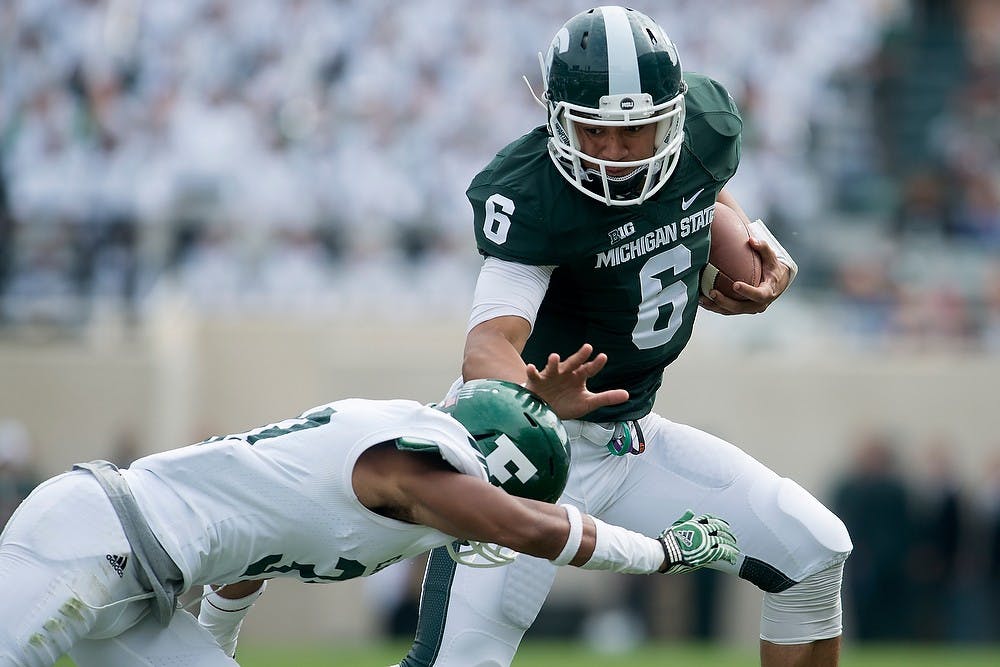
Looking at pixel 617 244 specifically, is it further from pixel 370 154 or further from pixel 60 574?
pixel 370 154

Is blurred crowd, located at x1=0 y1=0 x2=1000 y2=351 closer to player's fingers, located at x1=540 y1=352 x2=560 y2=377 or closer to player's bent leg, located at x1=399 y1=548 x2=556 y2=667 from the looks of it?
player's bent leg, located at x1=399 y1=548 x2=556 y2=667

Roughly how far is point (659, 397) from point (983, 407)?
240cm

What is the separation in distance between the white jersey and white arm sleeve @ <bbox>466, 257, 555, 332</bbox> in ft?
1.93

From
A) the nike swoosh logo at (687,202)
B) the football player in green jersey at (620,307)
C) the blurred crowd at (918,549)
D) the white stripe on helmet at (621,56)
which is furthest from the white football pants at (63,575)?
the blurred crowd at (918,549)

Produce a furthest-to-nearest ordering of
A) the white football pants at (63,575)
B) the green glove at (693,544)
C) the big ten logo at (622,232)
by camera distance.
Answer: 1. the big ten logo at (622,232)
2. the green glove at (693,544)
3. the white football pants at (63,575)

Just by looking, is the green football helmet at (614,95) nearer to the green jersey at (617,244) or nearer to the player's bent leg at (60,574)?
the green jersey at (617,244)

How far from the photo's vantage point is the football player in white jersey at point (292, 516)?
3.61 meters

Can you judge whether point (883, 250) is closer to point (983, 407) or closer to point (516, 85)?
point (983, 407)

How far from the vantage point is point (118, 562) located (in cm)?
366

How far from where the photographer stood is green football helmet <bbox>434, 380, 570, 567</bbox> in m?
3.71

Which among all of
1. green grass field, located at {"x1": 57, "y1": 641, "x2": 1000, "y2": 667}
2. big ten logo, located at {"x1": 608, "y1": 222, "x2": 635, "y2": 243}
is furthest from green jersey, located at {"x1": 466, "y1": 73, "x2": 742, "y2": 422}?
green grass field, located at {"x1": 57, "y1": 641, "x2": 1000, "y2": 667}

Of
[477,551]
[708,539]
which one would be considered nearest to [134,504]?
[477,551]

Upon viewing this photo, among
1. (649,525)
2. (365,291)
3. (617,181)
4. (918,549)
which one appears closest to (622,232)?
(617,181)

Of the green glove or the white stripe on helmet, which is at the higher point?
the white stripe on helmet
